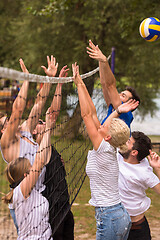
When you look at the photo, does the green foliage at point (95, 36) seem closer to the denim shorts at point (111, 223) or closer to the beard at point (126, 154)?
the beard at point (126, 154)

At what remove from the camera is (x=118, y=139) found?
10.1ft

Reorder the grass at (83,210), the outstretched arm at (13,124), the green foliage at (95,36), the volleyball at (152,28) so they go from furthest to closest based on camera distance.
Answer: the green foliage at (95,36) < the volleyball at (152,28) < the grass at (83,210) < the outstretched arm at (13,124)

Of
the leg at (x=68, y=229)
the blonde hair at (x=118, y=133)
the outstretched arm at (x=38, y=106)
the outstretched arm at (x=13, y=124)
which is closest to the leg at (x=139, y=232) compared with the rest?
the leg at (x=68, y=229)

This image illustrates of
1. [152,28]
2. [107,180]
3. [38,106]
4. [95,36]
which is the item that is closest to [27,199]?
[107,180]

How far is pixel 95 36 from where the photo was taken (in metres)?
12.3

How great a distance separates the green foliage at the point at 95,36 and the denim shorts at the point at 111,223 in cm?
896

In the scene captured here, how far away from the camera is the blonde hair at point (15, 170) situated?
2.77 meters

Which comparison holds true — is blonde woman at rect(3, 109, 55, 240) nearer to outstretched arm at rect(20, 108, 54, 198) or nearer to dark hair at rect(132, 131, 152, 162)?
outstretched arm at rect(20, 108, 54, 198)

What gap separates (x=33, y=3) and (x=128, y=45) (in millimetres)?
3722

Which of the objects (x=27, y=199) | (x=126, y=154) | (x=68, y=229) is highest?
(x=126, y=154)

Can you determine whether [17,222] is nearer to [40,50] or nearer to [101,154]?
[101,154]

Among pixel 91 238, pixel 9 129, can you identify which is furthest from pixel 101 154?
pixel 91 238

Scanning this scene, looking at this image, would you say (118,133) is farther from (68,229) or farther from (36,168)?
(68,229)

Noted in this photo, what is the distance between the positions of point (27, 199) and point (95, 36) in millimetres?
10100
